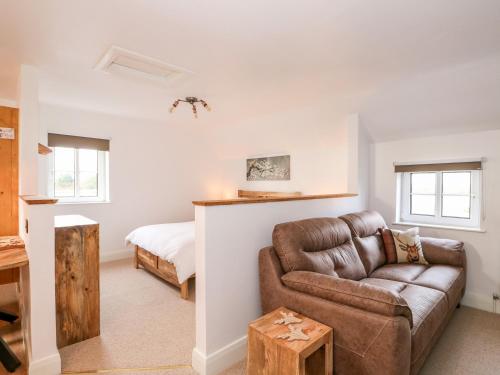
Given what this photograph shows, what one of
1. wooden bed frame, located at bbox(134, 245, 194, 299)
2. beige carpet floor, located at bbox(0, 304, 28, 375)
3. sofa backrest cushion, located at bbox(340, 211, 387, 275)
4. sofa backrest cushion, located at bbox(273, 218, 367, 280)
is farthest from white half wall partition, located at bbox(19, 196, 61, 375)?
sofa backrest cushion, located at bbox(340, 211, 387, 275)

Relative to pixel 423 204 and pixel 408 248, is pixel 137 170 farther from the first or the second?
pixel 423 204

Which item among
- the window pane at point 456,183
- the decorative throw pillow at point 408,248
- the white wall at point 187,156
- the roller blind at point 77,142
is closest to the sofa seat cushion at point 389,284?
Result: the decorative throw pillow at point 408,248

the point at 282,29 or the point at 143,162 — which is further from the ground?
the point at 282,29

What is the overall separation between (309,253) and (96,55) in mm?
2336

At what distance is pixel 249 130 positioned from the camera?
4738 mm

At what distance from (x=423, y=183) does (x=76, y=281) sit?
3.97 m

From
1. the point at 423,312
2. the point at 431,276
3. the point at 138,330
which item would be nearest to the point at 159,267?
the point at 138,330

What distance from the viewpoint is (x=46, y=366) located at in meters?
1.88

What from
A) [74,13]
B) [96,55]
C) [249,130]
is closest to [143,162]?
[249,130]

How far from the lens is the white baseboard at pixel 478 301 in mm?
2926

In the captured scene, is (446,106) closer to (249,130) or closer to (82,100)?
(249,130)

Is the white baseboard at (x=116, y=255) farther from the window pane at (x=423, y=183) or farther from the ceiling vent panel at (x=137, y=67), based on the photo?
the window pane at (x=423, y=183)

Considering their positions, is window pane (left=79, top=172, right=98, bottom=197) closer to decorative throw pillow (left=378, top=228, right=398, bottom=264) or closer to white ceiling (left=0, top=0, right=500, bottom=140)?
white ceiling (left=0, top=0, right=500, bottom=140)

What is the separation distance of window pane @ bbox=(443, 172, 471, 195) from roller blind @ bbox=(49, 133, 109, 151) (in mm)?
4783
